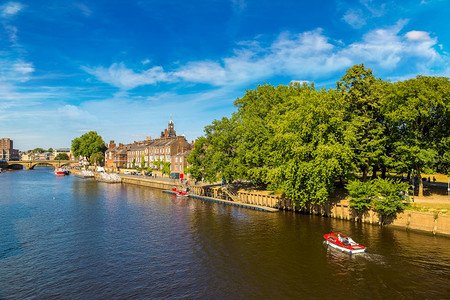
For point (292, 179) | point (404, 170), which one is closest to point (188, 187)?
point (292, 179)

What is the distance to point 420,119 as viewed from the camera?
5009cm

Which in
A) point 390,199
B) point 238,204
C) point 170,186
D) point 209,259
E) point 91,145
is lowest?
point 209,259

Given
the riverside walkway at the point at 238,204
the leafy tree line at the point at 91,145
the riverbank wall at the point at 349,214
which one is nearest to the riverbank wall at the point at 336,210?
the riverbank wall at the point at 349,214

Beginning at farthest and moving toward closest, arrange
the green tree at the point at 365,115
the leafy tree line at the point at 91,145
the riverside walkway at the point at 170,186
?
the leafy tree line at the point at 91,145, the riverside walkway at the point at 170,186, the green tree at the point at 365,115

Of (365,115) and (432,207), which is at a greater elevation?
(365,115)

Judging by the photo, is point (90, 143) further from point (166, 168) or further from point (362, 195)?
point (362, 195)

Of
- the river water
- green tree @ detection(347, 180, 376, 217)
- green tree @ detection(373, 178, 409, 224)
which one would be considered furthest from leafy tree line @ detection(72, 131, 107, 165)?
green tree @ detection(373, 178, 409, 224)

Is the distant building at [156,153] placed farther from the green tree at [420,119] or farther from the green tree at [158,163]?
the green tree at [420,119]

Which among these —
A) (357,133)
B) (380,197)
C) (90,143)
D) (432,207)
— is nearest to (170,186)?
(357,133)

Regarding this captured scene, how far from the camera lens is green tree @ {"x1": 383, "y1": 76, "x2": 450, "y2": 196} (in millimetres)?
46344

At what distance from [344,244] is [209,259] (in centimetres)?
1521

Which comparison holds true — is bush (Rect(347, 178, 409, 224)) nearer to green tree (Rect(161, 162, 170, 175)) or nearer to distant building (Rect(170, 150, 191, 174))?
distant building (Rect(170, 150, 191, 174))

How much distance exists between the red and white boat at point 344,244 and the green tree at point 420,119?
21095mm

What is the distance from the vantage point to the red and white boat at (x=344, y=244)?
33.4 meters
